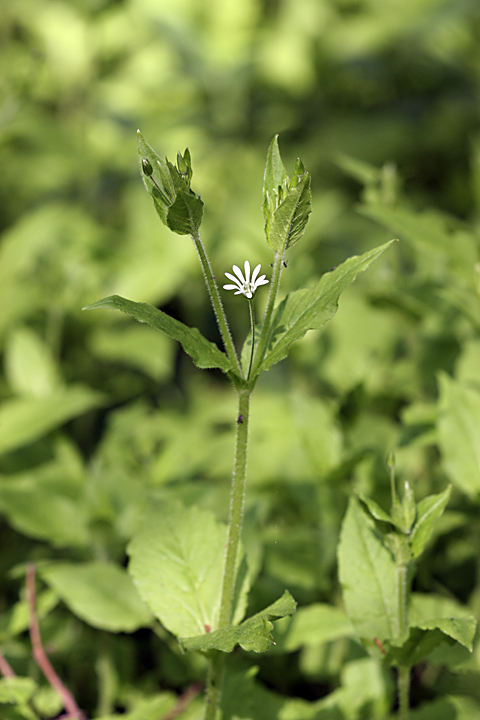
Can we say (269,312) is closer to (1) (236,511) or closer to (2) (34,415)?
(1) (236,511)

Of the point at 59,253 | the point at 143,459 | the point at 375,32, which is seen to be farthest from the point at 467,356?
the point at 375,32

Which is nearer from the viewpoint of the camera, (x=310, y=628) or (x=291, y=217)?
(x=291, y=217)

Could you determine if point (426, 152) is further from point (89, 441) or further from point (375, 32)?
point (89, 441)

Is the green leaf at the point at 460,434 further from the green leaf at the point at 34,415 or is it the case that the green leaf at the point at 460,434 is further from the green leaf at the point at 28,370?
the green leaf at the point at 28,370

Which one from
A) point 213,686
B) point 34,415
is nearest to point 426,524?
point 213,686

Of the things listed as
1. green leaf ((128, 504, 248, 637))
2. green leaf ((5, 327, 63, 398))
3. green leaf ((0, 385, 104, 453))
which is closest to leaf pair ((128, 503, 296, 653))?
green leaf ((128, 504, 248, 637))

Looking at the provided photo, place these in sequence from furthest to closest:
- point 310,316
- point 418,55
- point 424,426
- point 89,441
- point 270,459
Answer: point 418,55
point 89,441
point 270,459
point 424,426
point 310,316
